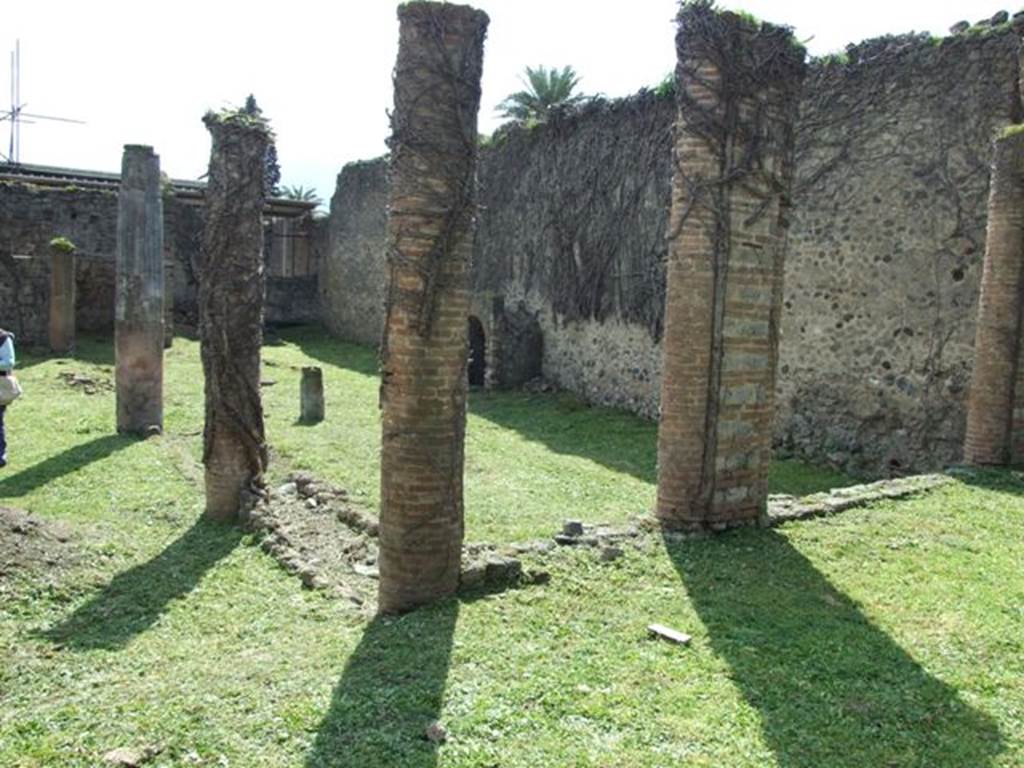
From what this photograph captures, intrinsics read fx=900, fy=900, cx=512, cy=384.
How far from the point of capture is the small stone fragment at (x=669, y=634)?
5.26 metres

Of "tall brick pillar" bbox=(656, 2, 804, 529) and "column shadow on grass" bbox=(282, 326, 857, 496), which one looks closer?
"tall brick pillar" bbox=(656, 2, 804, 529)

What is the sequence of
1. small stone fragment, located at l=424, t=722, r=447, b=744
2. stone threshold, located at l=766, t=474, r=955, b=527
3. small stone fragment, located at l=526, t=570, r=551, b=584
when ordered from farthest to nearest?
stone threshold, located at l=766, t=474, r=955, b=527 < small stone fragment, located at l=526, t=570, r=551, b=584 < small stone fragment, located at l=424, t=722, r=447, b=744

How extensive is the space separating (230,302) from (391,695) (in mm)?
5546

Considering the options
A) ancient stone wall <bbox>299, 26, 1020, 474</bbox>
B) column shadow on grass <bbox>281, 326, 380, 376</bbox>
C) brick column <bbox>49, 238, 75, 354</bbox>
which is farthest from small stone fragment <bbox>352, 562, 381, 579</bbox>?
brick column <bbox>49, 238, 75, 354</bbox>

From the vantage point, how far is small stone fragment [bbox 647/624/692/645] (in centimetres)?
526

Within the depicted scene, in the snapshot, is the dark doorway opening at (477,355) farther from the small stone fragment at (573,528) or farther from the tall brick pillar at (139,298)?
the small stone fragment at (573,528)

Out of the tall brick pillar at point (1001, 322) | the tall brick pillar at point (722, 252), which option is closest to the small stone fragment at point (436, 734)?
the tall brick pillar at point (722, 252)

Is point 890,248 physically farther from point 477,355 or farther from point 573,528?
point 477,355

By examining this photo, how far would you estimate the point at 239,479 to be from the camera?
9117 millimetres

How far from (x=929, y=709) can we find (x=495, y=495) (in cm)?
563

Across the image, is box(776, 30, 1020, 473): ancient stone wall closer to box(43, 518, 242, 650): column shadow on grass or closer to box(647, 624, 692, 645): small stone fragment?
box(647, 624, 692, 645): small stone fragment

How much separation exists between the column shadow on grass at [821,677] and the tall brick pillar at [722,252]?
1.01 m

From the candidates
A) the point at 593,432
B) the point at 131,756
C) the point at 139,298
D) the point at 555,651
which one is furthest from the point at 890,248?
the point at 131,756

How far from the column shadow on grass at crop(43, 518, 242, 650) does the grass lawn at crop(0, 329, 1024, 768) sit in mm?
25
